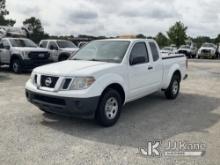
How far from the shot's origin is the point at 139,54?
21.7 ft

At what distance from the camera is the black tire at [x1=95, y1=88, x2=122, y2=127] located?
17.6 feet

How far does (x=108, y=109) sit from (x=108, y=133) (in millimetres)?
538

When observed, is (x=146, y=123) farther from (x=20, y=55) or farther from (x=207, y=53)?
(x=207, y=53)

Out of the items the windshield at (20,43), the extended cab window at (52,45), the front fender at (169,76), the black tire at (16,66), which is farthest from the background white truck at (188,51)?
the front fender at (169,76)

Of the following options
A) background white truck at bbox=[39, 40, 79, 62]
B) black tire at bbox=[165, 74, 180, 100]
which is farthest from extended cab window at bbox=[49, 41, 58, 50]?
black tire at bbox=[165, 74, 180, 100]

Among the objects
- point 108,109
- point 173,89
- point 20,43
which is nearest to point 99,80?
point 108,109

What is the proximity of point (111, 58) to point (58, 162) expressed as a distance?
9.09ft

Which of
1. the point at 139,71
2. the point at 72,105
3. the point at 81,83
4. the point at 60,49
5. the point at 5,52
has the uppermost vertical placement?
the point at 60,49

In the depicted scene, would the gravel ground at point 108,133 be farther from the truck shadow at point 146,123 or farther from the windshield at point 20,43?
the windshield at point 20,43

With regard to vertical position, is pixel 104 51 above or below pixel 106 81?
above

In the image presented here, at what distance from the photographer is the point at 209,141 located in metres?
4.91

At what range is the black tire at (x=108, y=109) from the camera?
212 inches

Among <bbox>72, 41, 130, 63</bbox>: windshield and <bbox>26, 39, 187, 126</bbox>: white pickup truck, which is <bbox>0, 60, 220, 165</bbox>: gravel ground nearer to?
<bbox>26, 39, 187, 126</bbox>: white pickup truck

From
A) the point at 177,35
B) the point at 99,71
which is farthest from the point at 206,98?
the point at 177,35
